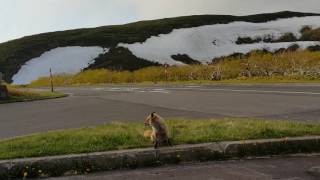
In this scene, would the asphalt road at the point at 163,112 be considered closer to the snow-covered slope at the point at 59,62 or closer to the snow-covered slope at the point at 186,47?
the snow-covered slope at the point at 186,47

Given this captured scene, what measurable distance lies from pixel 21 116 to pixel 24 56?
6298cm

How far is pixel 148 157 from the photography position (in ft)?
27.4

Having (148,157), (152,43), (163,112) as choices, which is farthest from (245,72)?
(148,157)

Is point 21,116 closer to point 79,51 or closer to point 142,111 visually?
point 142,111

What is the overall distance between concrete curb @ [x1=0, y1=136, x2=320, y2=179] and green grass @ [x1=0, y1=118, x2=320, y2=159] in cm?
33

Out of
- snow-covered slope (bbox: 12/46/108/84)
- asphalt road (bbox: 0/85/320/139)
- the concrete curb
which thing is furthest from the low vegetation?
the concrete curb

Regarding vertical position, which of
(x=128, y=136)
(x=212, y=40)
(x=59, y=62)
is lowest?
(x=128, y=136)

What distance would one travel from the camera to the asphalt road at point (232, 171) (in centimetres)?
736

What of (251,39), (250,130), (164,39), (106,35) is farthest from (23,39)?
(250,130)

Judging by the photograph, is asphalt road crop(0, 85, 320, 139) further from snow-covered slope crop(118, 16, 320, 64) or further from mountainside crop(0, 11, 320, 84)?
snow-covered slope crop(118, 16, 320, 64)

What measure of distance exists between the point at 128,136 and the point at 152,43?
230 ft

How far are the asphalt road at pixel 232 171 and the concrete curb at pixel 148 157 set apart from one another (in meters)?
0.23

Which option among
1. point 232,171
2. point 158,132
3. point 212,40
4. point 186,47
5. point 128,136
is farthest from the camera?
point 212,40

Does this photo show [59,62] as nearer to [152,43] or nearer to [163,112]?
[152,43]
